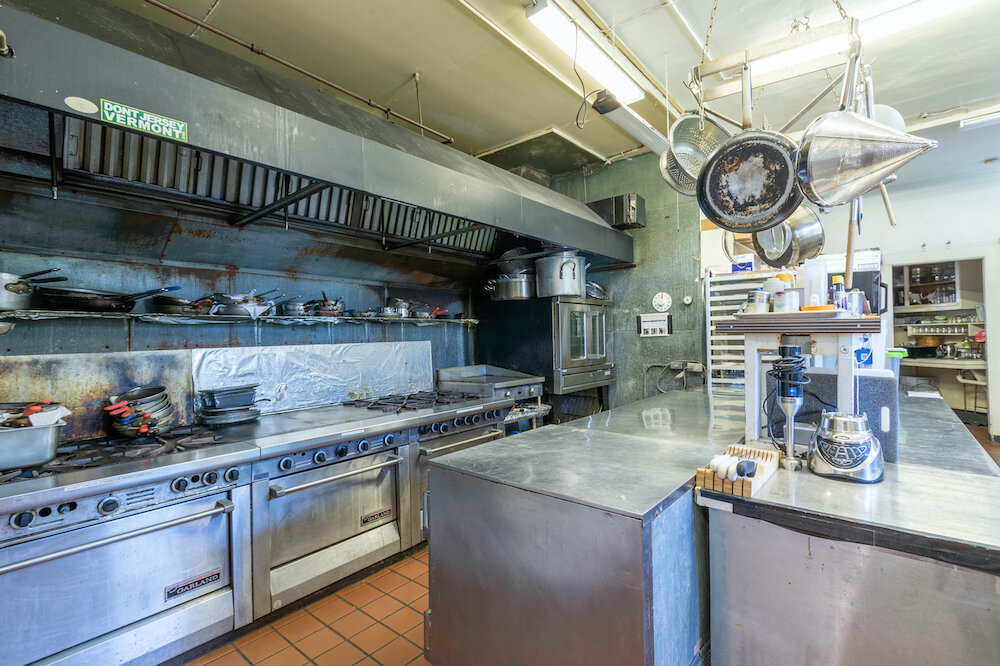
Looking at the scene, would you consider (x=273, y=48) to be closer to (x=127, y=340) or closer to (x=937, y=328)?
(x=127, y=340)

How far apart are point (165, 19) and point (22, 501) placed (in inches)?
94.2

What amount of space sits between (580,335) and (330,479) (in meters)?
2.59

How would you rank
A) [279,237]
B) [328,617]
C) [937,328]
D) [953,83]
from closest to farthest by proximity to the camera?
[328,617]
[279,237]
[953,83]
[937,328]

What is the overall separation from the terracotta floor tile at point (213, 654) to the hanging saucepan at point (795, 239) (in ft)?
10.9

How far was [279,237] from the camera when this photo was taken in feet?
9.60

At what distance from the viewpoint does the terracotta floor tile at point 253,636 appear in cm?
208

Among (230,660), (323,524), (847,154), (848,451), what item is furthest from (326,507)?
(847,154)

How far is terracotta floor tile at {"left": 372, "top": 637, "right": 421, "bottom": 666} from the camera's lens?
1.93 metres

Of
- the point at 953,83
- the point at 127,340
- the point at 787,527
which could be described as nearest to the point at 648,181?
the point at 953,83

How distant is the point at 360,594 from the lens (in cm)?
245

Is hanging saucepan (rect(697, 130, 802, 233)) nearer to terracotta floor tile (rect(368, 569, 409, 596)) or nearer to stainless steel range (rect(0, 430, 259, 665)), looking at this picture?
stainless steel range (rect(0, 430, 259, 665))

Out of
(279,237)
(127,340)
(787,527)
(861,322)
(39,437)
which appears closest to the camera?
(787,527)

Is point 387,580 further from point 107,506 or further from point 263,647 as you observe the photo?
point 107,506

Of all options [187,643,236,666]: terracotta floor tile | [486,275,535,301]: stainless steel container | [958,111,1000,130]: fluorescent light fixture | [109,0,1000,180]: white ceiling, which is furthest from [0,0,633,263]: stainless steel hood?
[958,111,1000,130]: fluorescent light fixture
